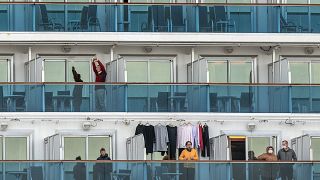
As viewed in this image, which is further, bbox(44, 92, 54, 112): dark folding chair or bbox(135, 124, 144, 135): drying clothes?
bbox(44, 92, 54, 112): dark folding chair

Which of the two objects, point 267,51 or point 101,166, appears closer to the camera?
point 101,166

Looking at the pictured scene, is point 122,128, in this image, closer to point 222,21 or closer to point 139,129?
point 139,129

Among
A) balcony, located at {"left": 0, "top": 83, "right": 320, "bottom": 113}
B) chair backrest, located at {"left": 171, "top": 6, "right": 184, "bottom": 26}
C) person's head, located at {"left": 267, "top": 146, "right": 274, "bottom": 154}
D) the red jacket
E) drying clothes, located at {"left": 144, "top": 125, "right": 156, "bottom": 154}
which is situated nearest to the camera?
person's head, located at {"left": 267, "top": 146, "right": 274, "bottom": 154}

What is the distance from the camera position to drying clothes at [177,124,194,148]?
70000mm

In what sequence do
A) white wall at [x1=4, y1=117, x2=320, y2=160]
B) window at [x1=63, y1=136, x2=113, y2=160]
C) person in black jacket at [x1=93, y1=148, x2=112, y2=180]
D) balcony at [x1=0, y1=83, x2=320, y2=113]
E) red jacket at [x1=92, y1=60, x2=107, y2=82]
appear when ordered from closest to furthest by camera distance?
person in black jacket at [x1=93, y1=148, x2=112, y2=180] < balcony at [x1=0, y1=83, x2=320, y2=113] < white wall at [x1=4, y1=117, x2=320, y2=160] < window at [x1=63, y1=136, x2=113, y2=160] < red jacket at [x1=92, y1=60, x2=107, y2=82]

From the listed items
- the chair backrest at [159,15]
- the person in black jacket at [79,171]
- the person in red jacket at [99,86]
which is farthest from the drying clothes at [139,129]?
the chair backrest at [159,15]

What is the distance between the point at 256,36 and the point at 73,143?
6874mm

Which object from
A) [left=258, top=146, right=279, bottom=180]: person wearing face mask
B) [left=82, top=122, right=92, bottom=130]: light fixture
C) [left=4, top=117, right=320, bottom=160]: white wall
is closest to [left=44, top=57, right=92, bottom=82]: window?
[left=4, top=117, right=320, bottom=160]: white wall

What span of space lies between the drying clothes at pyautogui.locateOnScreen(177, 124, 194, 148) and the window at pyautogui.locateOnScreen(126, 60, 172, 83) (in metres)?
2.52

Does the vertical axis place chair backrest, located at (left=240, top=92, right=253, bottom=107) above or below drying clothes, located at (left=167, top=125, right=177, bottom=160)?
above

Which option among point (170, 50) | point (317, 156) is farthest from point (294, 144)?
point (170, 50)

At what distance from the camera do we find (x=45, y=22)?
7100 cm

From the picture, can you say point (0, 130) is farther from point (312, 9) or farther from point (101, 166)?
point (312, 9)

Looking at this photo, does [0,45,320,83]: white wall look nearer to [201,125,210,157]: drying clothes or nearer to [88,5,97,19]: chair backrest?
[88,5,97,19]: chair backrest
